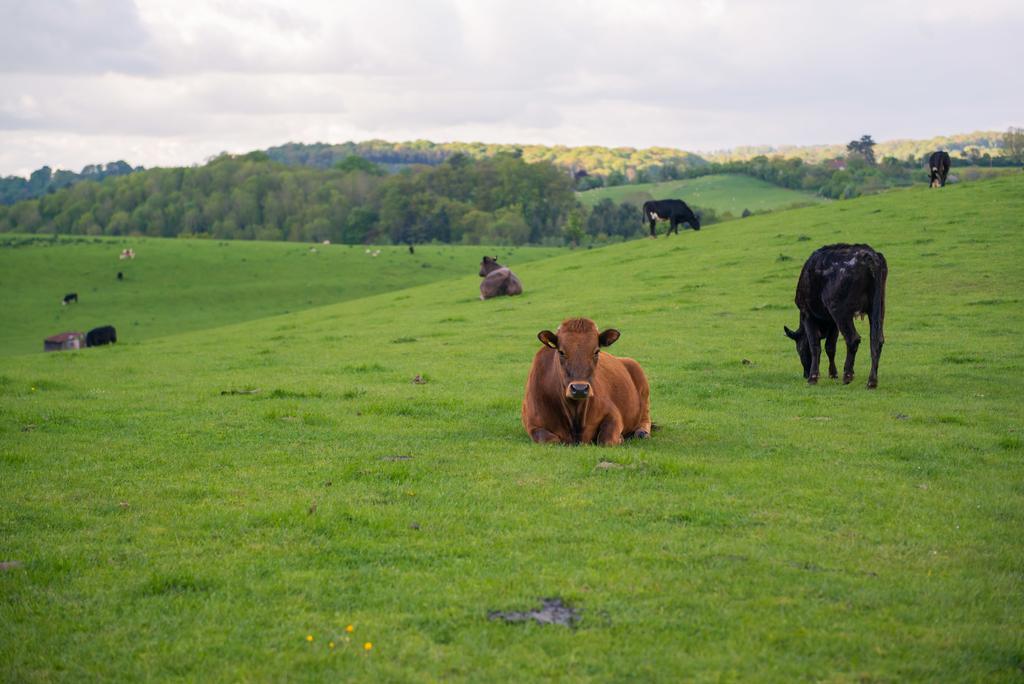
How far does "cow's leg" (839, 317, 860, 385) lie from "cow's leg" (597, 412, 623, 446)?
6.69m

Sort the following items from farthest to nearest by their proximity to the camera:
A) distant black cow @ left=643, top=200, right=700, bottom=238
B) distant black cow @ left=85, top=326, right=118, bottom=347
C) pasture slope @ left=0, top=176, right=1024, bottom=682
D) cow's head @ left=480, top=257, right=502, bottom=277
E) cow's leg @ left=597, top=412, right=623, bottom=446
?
distant black cow @ left=643, top=200, right=700, bottom=238
distant black cow @ left=85, top=326, right=118, bottom=347
cow's head @ left=480, top=257, right=502, bottom=277
cow's leg @ left=597, top=412, right=623, bottom=446
pasture slope @ left=0, top=176, right=1024, bottom=682

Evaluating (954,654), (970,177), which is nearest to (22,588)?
(954,654)

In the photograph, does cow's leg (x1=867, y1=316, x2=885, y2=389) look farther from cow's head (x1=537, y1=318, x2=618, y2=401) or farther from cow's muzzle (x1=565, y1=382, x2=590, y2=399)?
cow's muzzle (x1=565, y1=382, x2=590, y2=399)

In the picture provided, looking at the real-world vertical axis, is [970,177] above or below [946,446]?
above

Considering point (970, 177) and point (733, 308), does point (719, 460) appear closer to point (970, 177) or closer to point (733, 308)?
point (733, 308)

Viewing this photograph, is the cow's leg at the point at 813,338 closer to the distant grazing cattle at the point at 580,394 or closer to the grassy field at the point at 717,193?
the distant grazing cattle at the point at 580,394

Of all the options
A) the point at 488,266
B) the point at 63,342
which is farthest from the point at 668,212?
the point at 63,342

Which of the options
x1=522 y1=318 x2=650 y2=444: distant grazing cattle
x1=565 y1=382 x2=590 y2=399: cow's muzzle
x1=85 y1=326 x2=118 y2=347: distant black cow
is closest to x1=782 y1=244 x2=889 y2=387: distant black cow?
x1=522 y1=318 x2=650 y2=444: distant grazing cattle

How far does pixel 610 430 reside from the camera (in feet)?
38.8

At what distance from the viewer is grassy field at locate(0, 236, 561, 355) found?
59219mm

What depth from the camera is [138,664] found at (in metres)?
5.49

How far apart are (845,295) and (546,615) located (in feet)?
40.3

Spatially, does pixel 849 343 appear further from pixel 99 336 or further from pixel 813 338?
pixel 99 336

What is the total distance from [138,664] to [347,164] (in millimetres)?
179803
